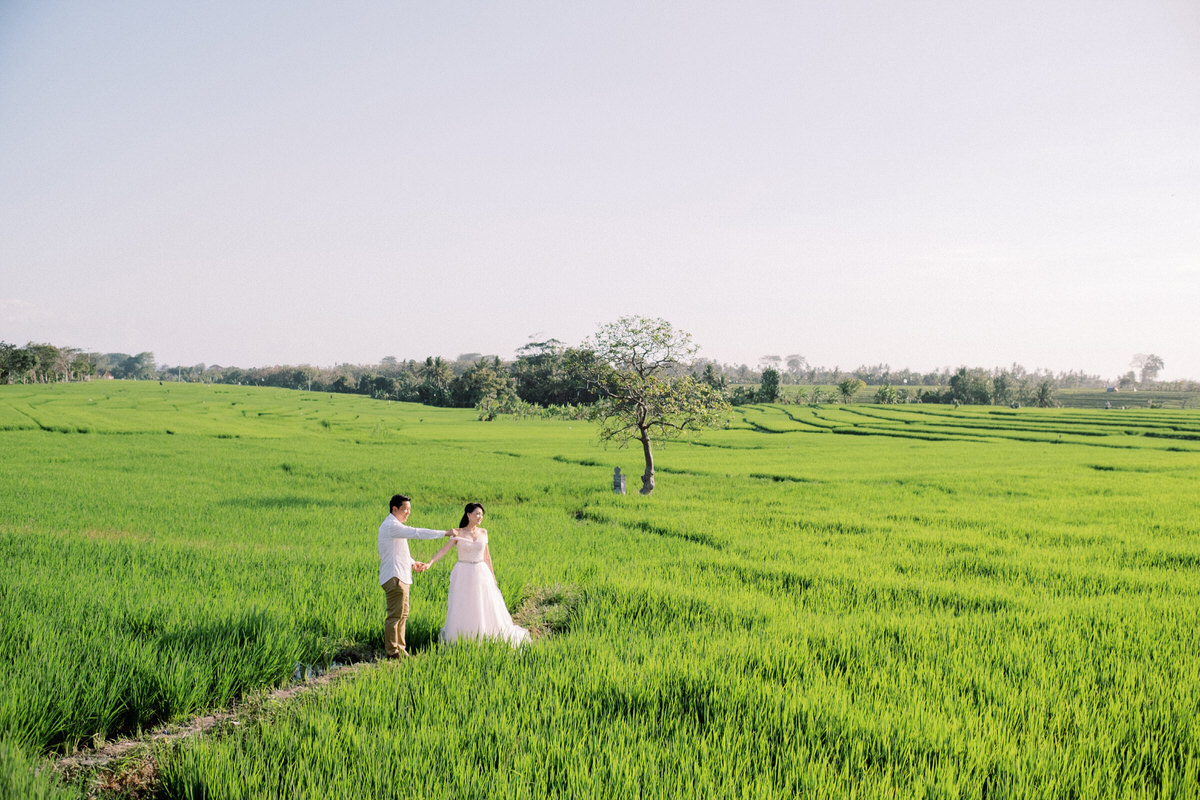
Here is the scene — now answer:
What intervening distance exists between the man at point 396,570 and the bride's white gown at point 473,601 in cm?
34

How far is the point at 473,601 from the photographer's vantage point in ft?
21.0

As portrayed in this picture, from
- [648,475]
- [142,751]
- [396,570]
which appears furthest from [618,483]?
[142,751]

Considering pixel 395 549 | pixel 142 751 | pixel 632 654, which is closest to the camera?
pixel 142 751

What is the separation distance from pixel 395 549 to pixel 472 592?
3.08 feet

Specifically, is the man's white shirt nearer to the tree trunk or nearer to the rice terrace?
the rice terrace

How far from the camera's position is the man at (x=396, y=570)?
6.24 metres

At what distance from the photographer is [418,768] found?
3.89 metres

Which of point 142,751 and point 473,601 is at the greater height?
point 473,601

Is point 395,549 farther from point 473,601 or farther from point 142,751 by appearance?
point 142,751

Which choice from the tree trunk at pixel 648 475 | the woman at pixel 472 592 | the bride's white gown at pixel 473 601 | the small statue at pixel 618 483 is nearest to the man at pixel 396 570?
the woman at pixel 472 592

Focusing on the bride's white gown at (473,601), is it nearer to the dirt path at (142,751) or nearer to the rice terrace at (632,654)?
the rice terrace at (632,654)

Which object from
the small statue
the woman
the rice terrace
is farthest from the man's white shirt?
the small statue

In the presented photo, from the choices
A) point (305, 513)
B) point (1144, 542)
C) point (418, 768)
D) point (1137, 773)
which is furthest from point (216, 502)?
point (1144, 542)

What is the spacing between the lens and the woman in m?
6.34
